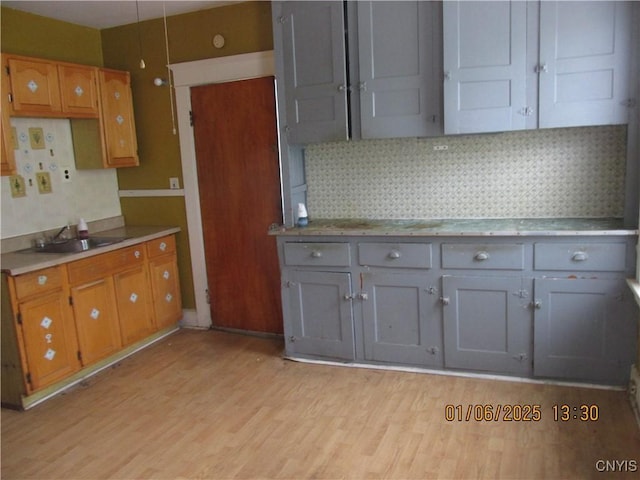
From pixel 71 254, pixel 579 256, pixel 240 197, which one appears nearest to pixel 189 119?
pixel 240 197

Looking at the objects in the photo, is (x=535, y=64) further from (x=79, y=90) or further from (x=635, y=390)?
(x=79, y=90)

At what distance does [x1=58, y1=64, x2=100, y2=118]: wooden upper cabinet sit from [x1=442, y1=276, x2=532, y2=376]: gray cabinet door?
271 cm

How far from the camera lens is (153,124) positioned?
423 cm

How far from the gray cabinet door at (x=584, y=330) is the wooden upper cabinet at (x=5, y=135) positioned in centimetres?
315

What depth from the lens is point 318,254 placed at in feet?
11.0

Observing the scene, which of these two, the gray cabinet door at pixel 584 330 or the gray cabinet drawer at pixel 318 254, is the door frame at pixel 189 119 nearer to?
the gray cabinet drawer at pixel 318 254

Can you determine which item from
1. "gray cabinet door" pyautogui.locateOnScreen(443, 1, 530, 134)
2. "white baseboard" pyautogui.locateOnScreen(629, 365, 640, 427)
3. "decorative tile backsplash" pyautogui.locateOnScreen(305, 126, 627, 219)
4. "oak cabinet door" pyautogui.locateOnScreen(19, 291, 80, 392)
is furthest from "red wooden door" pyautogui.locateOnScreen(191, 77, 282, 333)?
"white baseboard" pyautogui.locateOnScreen(629, 365, 640, 427)

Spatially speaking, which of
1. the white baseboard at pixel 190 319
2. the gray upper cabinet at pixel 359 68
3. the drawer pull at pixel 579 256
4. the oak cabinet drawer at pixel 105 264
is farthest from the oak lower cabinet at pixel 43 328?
the drawer pull at pixel 579 256

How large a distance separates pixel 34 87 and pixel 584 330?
141 inches

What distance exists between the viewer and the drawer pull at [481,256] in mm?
2977

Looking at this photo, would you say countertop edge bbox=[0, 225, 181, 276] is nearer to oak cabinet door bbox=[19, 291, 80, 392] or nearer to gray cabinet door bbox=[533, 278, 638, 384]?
oak cabinet door bbox=[19, 291, 80, 392]

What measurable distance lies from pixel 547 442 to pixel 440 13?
2.27m

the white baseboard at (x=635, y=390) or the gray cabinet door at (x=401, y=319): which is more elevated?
the gray cabinet door at (x=401, y=319)

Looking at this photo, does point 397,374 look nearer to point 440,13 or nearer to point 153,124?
point 440,13
